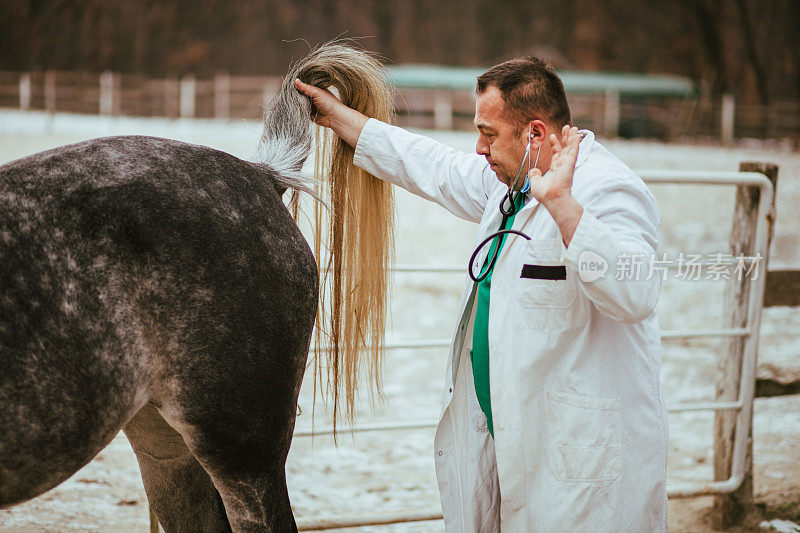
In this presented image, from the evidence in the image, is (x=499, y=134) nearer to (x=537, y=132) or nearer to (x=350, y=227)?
(x=537, y=132)

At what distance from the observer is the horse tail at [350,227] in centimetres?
196

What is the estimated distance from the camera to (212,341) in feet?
4.59

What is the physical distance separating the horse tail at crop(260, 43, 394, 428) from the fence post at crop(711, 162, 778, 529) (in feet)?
5.37

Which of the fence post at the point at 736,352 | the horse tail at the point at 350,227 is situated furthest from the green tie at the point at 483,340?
the fence post at the point at 736,352

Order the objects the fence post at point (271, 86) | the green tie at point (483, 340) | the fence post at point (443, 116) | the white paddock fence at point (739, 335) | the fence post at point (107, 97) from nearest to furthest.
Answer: the green tie at point (483, 340) → the white paddock fence at point (739, 335) → the fence post at point (443, 116) → the fence post at point (271, 86) → the fence post at point (107, 97)

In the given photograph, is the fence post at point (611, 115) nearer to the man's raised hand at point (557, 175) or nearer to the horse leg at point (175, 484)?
the man's raised hand at point (557, 175)

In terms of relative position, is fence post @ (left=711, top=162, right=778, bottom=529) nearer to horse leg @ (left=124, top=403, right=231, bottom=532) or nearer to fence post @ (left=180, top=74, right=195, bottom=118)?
horse leg @ (left=124, top=403, right=231, bottom=532)

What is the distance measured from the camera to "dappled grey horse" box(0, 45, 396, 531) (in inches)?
49.1

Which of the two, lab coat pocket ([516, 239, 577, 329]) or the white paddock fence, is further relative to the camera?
the white paddock fence

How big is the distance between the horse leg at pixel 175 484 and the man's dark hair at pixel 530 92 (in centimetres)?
105

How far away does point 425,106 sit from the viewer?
821 inches

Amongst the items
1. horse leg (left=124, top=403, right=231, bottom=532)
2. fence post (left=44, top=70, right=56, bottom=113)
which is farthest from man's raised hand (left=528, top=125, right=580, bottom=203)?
fence post (left=44, top=70, right=56, bottom=113)

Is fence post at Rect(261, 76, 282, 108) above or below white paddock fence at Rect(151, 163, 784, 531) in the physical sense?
above

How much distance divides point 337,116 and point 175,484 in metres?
1.02
